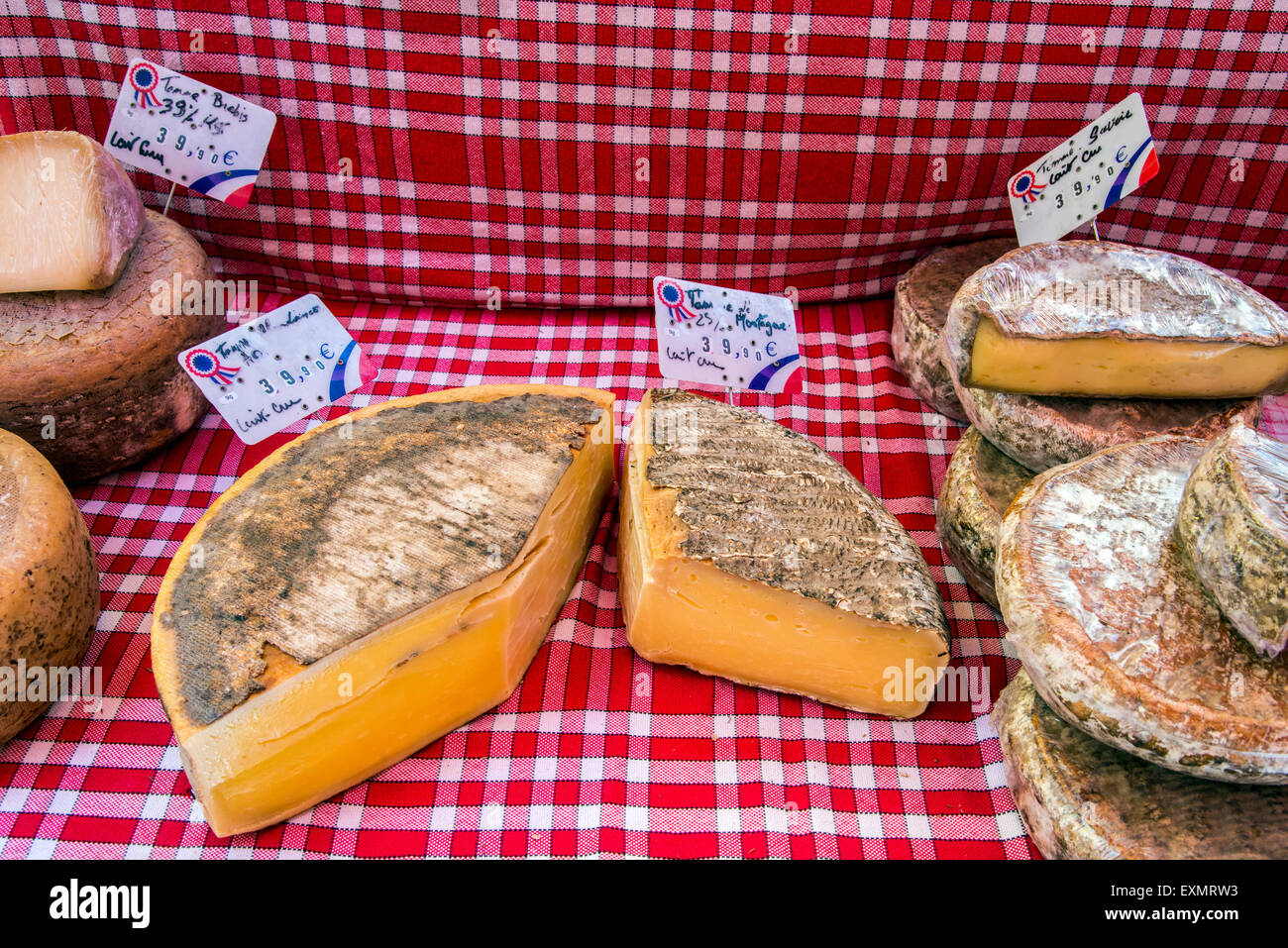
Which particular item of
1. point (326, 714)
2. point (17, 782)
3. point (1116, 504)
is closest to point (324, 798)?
point (326, 714)

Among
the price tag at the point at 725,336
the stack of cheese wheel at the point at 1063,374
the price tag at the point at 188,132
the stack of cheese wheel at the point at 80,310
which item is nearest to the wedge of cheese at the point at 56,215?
the stack of cheese wheel at the point at 80,310

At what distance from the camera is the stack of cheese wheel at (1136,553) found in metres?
0.99

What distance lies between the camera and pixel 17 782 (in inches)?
48.3

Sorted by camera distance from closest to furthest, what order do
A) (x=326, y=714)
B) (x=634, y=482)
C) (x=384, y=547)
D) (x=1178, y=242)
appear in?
(x=326, y=714) → (x=384, y=547) → (x=634, y=482) → (x=1178, y=242)

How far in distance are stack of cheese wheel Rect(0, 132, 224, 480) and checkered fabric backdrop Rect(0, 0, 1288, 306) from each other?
1.07 feet

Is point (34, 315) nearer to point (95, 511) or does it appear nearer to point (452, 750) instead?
point (95, 511)

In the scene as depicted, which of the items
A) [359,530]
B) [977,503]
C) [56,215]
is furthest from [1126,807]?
[56,215]

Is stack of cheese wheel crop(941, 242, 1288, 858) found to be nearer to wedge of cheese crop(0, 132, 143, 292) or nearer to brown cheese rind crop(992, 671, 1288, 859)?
brown cheese rind crop(992, 671, 1288, 859)

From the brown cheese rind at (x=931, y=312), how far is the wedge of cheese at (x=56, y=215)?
1364 millimetres

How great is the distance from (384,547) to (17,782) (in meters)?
0.55

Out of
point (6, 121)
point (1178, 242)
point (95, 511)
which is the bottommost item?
point (95, 511)

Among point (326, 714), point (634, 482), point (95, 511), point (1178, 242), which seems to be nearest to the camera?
point (326, 714)

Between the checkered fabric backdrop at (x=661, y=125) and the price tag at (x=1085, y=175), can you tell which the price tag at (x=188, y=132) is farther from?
the price tag at (x=1085, y=175)

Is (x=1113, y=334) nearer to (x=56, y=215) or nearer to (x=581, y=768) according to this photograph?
(x=581, y=768)
